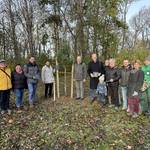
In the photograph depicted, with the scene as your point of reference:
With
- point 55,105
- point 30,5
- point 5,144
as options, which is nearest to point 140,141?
point 5,144

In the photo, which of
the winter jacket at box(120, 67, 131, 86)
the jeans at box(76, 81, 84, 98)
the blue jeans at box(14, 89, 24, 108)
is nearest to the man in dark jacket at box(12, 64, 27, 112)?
the blue jeans at box(14, 89, 24, 108)

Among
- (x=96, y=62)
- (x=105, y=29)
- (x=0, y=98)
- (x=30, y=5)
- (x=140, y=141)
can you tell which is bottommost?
(x=140, y=141)

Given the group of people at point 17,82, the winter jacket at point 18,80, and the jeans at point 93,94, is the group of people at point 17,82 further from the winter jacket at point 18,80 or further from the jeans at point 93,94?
the jeans at point 93,94

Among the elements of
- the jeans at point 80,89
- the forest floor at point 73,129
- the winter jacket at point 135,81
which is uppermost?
the winter jacket at point 135,81

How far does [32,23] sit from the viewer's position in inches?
1362

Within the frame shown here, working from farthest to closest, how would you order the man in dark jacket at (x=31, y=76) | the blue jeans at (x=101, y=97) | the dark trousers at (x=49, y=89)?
the dark trousers at (x=49, y=89), the blue jeans at (x=101, y=97), the man in dark jacket at (x=31, y=76)

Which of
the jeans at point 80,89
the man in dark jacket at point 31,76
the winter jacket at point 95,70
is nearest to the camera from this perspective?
the man in dark jacket at point 31,76

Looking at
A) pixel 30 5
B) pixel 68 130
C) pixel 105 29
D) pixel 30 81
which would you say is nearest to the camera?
pixel 68 130

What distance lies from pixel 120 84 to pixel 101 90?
79cm

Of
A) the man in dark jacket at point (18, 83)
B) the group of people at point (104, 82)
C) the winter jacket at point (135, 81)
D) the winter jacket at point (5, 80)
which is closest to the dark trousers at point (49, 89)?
the group of people at point (104, 82)

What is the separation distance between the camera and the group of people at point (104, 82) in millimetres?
12578

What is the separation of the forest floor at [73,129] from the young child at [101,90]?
53 cm

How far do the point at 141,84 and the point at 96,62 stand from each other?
2549 millimetres

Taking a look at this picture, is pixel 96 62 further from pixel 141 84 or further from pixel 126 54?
pixel 126 54
